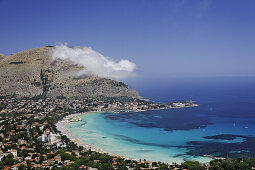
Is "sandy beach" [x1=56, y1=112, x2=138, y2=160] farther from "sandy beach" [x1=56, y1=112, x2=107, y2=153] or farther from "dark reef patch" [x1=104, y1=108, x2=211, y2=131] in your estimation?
"dark reef patch" [x1=104, y1=108, x2=211, y2=131]

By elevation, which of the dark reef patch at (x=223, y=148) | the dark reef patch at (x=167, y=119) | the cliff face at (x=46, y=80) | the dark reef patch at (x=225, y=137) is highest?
the cliff face at (x=46, y=80)

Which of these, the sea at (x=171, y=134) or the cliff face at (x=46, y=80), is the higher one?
the cliff face at (x=46, y=80)

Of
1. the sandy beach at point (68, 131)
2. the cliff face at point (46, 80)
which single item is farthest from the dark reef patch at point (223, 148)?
the cliff face at point (46, 80)

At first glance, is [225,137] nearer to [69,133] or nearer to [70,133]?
[70,133]

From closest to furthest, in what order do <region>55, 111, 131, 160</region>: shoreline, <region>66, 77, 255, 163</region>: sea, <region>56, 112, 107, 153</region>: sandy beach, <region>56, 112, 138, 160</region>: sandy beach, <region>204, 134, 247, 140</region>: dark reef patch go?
1. <region>66, 77, 255, 163</region>: sea
2. <region>55, 111, 131, 160</region>: shoreline
3. <region>56, 112, 138, 160</region>: sandy beach
4. <region>56, 112, 107, 153</region>: sandy beach
5. <region>204, 134, 247, 140</region>: dark reef patch

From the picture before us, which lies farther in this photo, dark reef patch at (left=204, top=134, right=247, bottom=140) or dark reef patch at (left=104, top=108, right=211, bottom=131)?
dark reef patch at (left=104, top=108, right=211, bottom=131)

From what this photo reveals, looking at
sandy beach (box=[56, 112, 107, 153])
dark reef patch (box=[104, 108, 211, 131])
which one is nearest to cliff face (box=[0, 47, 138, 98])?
dark reef patch (box=[104, 108, 211, 131])

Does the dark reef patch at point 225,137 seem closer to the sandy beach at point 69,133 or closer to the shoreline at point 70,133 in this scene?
the shoreline at point 70,133

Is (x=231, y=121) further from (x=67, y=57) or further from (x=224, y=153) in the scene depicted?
(x=67, y=57)

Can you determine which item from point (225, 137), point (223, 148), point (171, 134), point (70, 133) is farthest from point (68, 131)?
point (225, 137)
